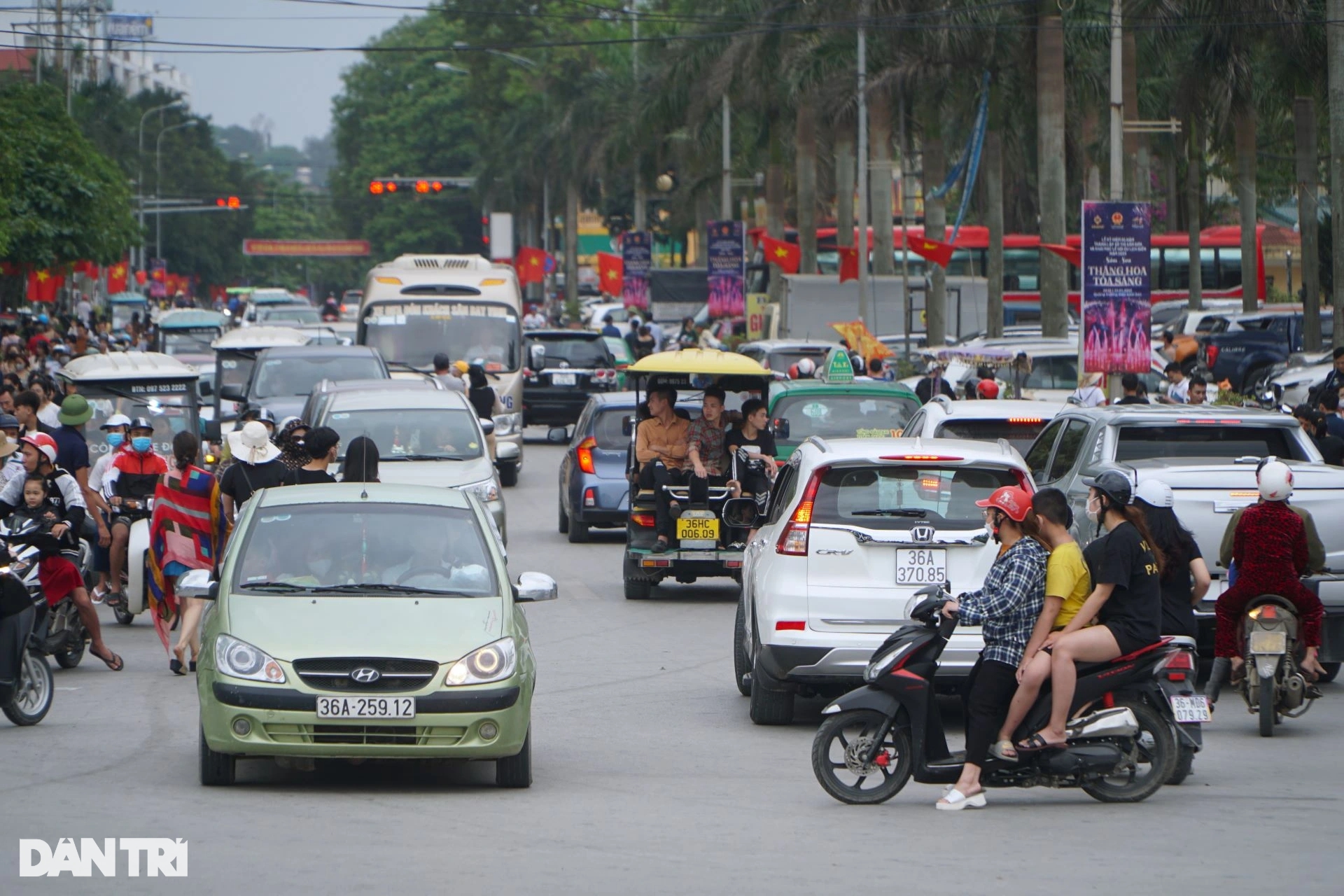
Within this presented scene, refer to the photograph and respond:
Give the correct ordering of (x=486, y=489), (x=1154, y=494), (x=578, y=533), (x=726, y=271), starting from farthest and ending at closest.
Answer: (x=726, y=271), (x=578, y=533), (x=486, y=489), (x=1154, y=494)

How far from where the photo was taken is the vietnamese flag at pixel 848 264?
4503 cm

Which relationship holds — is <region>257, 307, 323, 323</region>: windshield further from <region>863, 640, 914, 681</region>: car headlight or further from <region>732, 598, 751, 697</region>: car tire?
<region>863, 640, 914, 681</region>: car headlight

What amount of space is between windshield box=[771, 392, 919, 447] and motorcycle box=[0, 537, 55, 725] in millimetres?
8771

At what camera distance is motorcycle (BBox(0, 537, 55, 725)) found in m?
10.8

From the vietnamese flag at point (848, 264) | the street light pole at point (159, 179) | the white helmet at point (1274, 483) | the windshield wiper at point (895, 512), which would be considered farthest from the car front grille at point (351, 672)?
the street light pole at point (159, 179)

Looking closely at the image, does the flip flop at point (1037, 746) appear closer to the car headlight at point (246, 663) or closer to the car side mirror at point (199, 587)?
the car headlight at point (246, 663)

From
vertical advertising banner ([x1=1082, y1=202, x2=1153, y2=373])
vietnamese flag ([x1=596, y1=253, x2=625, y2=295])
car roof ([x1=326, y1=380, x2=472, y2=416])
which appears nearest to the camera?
car roof ([x1=326, y1=380, x2=472, y2=416])

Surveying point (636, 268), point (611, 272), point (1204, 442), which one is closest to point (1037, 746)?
point (1204, 442)

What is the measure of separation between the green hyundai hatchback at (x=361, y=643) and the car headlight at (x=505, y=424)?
→ 708 inches

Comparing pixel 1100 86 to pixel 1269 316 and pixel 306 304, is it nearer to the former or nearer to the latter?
pixel 1269 316

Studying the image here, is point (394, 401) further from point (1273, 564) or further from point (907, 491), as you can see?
point (1273, 564)

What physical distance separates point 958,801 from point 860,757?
46 centimetres

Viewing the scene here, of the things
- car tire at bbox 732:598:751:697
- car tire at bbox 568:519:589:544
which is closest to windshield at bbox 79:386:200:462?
car tire at bbox 568:519:589:544

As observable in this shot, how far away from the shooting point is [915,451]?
10734 mm
